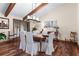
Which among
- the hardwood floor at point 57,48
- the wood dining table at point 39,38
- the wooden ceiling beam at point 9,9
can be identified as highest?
the wooden ceiling beam at point 9,9

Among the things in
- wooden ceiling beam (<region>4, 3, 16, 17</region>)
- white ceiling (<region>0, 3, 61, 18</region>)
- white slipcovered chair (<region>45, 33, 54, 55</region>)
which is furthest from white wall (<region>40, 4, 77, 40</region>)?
wooden ceiling beam (<region>4, 3, 16, 17</region>)

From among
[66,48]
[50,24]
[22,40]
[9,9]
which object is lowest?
[66,48]

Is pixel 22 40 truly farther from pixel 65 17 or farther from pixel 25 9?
pixel 65 17

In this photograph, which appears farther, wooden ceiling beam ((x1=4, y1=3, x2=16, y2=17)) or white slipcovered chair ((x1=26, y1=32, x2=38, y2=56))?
white slipcovered chair ((x1=26, y1=32, x2=38, y2=56))

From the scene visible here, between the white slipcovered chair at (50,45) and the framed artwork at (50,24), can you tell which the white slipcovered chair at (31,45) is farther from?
the framed artwork at (50,24)

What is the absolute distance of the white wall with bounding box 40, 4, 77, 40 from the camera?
227 cm

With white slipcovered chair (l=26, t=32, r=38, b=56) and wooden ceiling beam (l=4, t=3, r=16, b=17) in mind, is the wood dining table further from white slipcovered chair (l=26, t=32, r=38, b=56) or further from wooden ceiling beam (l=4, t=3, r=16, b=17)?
wooden ceiling beam (l=4, t=3, r=16, b=17)

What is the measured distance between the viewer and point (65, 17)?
2.29m

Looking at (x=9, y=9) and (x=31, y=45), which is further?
(x=31, y=45)

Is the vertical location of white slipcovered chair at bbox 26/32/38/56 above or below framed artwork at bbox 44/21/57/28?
below

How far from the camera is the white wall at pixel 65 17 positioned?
7.45 ft

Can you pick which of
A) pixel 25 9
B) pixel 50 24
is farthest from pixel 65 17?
pixel 25 9

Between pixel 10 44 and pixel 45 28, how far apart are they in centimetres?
71

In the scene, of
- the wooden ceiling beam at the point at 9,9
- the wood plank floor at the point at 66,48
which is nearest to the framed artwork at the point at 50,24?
the wood plank floor at the point at 66,48
